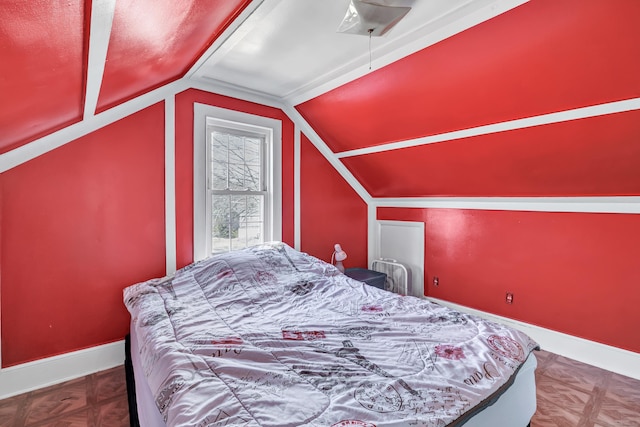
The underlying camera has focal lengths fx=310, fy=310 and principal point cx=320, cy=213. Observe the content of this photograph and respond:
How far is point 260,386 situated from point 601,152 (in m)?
2.56

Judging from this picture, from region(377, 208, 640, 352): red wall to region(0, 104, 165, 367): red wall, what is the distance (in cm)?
288

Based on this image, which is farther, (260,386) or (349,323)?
(349,323)

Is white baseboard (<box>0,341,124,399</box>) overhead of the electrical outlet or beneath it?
beneath

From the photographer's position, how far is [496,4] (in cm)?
165

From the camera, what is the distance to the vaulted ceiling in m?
1.29

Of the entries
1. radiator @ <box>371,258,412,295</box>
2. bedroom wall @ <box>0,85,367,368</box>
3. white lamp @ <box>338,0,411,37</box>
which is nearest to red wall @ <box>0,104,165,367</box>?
bedroom wall @ <box>0,85,367,368</box>

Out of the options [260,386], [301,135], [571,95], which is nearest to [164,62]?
[301,135]

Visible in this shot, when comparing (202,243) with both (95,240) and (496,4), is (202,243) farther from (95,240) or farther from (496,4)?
(496,4)

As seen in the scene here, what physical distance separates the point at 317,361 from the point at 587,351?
247 centimetres

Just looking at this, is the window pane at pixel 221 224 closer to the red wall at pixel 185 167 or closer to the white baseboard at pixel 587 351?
the red wall at pixel 185 167

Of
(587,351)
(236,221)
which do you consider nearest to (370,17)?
(236,221)

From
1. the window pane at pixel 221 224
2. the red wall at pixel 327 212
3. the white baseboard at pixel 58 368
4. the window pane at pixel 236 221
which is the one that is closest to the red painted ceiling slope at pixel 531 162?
the red wall at pixel 327 212

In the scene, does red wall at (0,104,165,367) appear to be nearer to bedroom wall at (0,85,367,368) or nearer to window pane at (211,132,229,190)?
bedroom wall at (0,85,367,368)

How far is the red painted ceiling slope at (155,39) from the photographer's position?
49.4 inches
